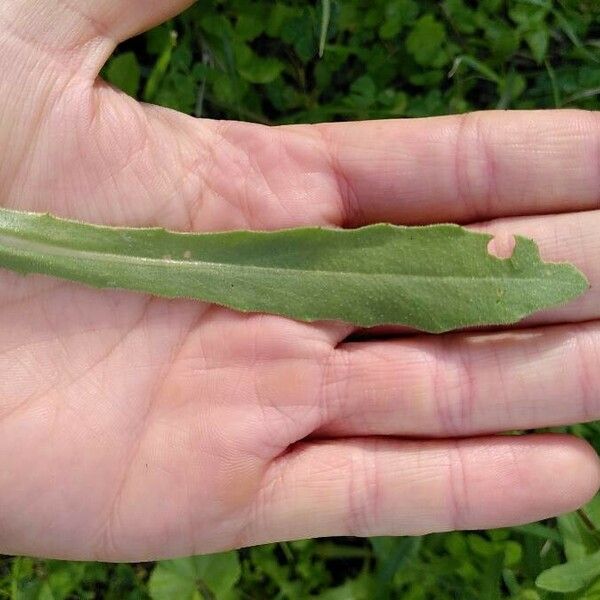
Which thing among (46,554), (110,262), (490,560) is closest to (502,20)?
(110,262)

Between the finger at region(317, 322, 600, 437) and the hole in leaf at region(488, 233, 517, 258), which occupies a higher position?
the hole in leaf at region(488, 233, 517, 258)

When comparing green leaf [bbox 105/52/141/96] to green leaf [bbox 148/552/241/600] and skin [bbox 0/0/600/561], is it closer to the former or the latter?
skin [bbox 0/0/600/561]

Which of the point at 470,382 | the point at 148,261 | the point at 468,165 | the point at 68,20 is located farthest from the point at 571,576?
the point at 68,20

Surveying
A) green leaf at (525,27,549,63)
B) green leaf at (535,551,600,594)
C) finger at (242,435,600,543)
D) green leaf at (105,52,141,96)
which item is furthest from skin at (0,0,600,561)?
green leaf at (525,27,549,63)

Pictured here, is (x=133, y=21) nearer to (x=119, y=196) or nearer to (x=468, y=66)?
(x=119, y=196)

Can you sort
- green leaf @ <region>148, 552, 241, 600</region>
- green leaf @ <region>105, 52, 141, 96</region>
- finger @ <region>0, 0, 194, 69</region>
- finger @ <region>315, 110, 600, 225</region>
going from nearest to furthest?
finger @ <region>0, 0, 194, 69</region>, finger @ <region>315, 110, 600, 225</region>, green leaf @ <region>148, 552, 241, 600</region>, green leaf @ <region>105, 52, 141, 96</region>

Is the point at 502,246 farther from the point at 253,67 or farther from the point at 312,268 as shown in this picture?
the point at 253,67

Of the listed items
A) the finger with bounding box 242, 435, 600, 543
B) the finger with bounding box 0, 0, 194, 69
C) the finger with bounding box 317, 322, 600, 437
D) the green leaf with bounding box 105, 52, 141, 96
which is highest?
the finger with bounding box 0, 0, 194, 69
